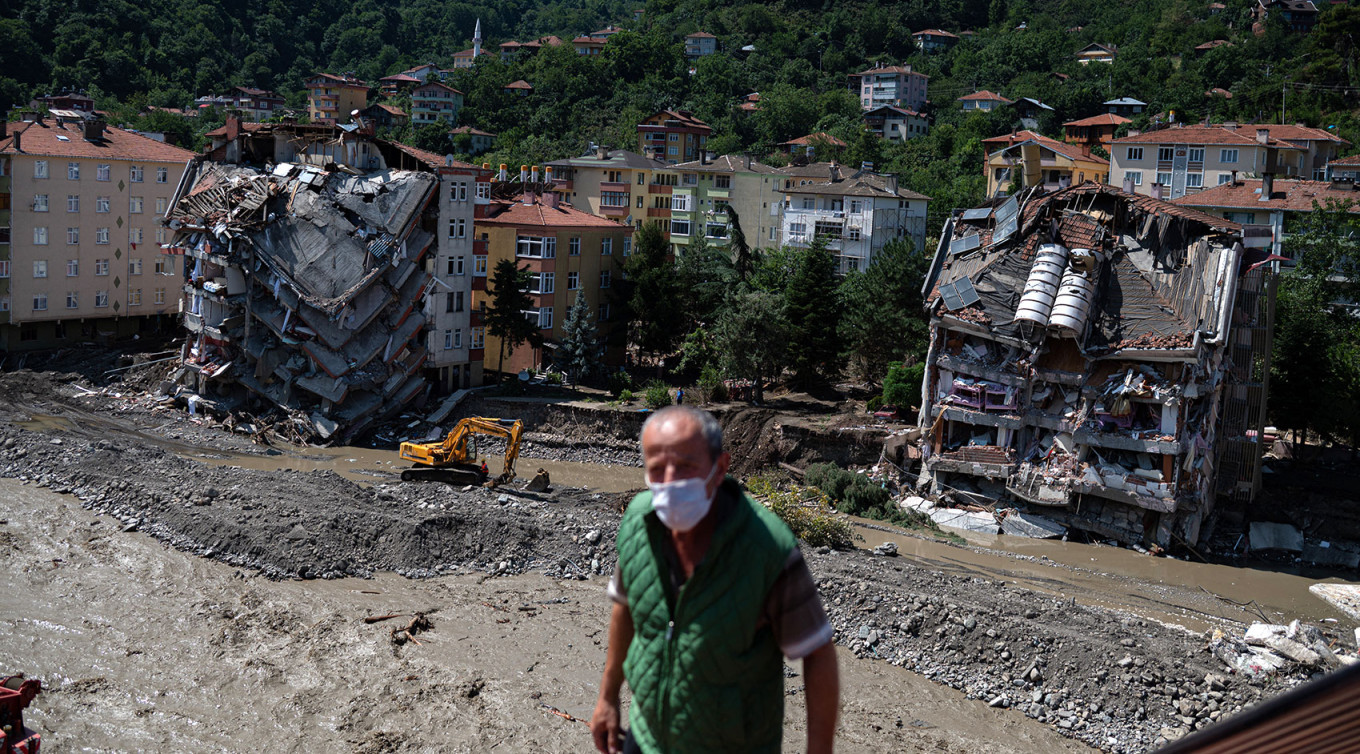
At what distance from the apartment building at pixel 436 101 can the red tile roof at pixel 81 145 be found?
167 ft

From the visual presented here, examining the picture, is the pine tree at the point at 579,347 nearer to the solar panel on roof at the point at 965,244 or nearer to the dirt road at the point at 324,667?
the solar panel on roof at the point at 965,244

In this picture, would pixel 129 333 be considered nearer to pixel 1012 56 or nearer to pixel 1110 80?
pixel 1110 80

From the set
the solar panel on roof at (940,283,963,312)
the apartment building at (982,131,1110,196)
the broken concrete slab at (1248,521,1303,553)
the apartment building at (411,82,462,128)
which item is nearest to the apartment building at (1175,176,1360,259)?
the apartment building at (982,131,1110,196)

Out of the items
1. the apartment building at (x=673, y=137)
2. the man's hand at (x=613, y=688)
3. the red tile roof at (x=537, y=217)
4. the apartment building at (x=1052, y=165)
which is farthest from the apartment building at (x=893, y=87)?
the man's hand at (x=613, y=688)

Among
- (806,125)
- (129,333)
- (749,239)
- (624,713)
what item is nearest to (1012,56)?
(806,125)

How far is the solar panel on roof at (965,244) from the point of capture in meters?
35.9

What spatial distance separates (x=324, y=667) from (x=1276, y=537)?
1059 inches

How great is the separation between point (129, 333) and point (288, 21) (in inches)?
3174

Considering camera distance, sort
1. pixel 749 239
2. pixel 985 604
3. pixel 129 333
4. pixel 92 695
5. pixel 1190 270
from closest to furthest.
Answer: pixel 92 695, pixel 985 604, pixel 1190 270, pixel 129 333, pixel 749 239

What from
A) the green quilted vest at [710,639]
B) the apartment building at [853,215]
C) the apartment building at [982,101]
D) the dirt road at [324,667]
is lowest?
the dirt road at [324,667]

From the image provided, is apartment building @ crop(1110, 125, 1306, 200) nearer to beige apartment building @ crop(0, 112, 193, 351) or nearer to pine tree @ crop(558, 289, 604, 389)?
pine tree @ crop(558, 289, 604, 389)

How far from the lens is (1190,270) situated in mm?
32500

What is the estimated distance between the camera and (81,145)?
49844 mm

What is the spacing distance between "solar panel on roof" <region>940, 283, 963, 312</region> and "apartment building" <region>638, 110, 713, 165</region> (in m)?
52.4
